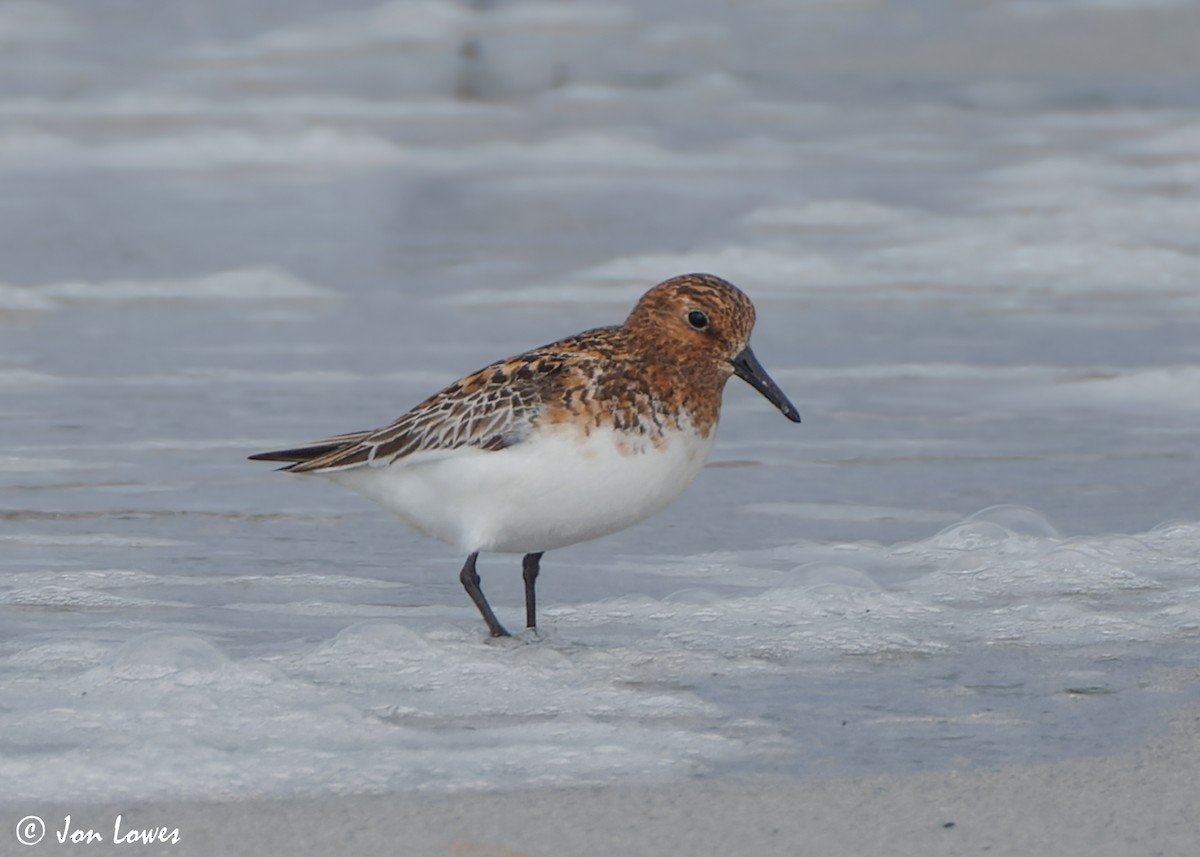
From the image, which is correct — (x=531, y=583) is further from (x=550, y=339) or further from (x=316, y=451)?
(x=550, y=339)

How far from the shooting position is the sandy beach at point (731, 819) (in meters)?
3.31

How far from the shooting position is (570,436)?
180 inches

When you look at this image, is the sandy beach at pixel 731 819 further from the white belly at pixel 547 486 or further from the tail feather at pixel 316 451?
the tail feather at pixel 316 451

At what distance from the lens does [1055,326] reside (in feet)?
31.1

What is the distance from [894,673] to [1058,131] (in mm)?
12441

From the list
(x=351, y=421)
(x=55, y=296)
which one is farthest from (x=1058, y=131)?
(x=351, y=421)

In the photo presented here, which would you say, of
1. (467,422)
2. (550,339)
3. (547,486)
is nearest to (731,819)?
(547,486)

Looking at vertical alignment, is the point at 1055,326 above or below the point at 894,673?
above

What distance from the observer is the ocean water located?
4062 millimetres

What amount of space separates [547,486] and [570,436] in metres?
Result: 0.13

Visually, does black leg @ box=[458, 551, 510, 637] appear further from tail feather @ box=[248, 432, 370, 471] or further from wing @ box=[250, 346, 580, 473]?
tail feather @ box=[248, 432, 370, 471]

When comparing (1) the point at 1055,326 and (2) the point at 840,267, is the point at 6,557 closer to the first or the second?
(1) the point at 1055,326

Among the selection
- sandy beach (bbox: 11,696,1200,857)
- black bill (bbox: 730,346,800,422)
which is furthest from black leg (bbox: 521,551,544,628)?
sandy beach (bbox: 11,696,1200,857)

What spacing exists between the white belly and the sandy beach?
1083mm
